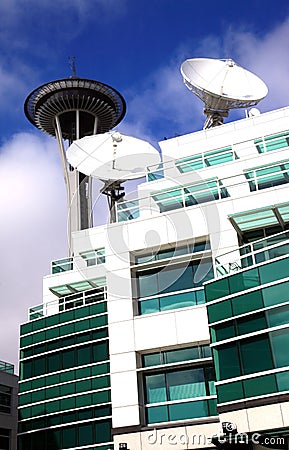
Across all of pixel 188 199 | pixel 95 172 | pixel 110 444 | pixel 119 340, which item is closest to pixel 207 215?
pixel 188 199

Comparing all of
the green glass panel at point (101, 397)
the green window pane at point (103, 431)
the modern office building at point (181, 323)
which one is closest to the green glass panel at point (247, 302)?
the modern office building at point (181, 323)

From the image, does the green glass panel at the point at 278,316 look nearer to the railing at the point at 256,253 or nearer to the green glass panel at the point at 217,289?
the railing at the point at 256,253

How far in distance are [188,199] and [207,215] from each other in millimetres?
2058

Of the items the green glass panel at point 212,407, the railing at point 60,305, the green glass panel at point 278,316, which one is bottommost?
the green glass panel at point 212,407

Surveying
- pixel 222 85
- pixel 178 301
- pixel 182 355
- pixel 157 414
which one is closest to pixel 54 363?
pixel 157 414

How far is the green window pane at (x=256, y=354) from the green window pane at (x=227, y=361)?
0.33 metres

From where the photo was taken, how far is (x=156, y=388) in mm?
27062

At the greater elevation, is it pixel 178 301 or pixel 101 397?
pixel 178 301

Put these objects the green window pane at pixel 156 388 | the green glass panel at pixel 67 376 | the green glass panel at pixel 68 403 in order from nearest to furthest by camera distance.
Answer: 1. the green window pane at pixel 156 388
2. the green glass panel at pixel 68 403
3. the green glass panel at pixel 67 376

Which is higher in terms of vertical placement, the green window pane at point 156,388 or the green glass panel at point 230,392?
the green window pane at point 156,388

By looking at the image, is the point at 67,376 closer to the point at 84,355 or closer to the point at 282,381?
the point at 84,355

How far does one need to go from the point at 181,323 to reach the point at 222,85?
2200cm

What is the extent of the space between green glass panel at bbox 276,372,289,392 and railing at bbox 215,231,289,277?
4078 millimetres

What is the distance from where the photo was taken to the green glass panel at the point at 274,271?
70.2 ft
